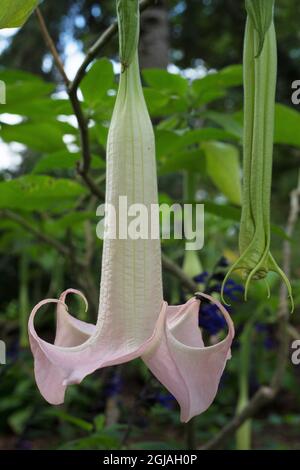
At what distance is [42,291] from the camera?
2.86 meters

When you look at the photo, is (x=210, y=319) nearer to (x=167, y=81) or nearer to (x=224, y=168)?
(x=224, y=168)

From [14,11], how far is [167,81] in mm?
411

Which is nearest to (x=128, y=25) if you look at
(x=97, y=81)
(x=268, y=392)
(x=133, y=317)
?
(x=133, y=317)

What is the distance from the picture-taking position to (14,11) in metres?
0.51

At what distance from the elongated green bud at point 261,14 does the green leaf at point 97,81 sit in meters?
0.38

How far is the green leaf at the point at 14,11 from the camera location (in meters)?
0.51

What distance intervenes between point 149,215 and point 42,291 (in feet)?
8.10

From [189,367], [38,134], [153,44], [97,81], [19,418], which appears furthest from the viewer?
[19,418]

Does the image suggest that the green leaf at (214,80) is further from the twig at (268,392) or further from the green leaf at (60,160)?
the twig at (268,392)

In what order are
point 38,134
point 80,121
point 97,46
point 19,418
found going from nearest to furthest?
point 97,46 → point 80,121 → point 38,134 → point 19,418

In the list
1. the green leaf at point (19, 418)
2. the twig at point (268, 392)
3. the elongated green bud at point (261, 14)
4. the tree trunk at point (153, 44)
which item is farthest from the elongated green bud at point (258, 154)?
the green leaf at point (19, 418)

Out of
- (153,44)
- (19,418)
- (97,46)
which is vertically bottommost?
(19,418)

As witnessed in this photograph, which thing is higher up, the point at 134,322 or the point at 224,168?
the point at 224,168
